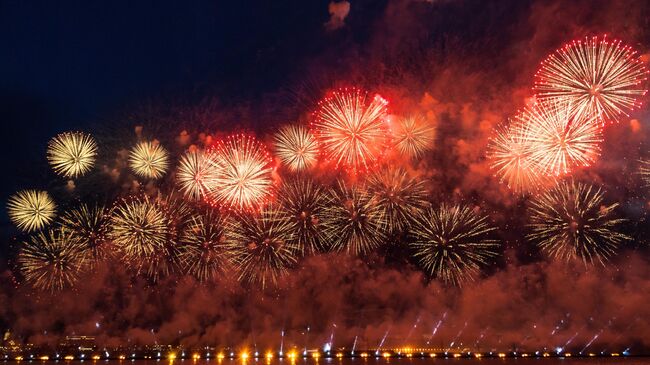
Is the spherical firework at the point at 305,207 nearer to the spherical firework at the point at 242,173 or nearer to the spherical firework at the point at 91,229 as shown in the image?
the spherical firework at the point at 242,173

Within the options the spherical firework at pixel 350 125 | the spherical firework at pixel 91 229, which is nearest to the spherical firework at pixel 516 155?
the spherical firework at pixel 350 125

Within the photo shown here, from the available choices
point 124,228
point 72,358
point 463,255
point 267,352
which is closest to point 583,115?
point 463,255

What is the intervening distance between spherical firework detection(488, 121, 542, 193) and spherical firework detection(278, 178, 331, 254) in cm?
826

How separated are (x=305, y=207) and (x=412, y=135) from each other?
6238 mm

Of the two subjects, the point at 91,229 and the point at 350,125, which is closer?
the point at 350,125

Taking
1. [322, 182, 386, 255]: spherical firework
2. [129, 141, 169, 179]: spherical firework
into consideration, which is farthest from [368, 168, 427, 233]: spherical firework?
[129, 141, 169, 179]: spherical firework

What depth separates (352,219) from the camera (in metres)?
23.4

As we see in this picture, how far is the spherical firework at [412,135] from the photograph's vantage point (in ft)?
77.8

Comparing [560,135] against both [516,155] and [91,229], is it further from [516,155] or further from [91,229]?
[91,229]

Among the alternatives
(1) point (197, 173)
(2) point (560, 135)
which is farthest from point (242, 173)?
(2) point (560, 135)

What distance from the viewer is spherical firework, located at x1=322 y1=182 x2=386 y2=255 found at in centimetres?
2331

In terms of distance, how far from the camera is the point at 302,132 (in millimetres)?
23250

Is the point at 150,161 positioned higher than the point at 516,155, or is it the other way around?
the point at 150,161

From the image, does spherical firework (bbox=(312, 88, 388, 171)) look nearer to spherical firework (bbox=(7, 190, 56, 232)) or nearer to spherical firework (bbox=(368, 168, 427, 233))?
spherical firework (bbox=(368, 168, 427, 233))
